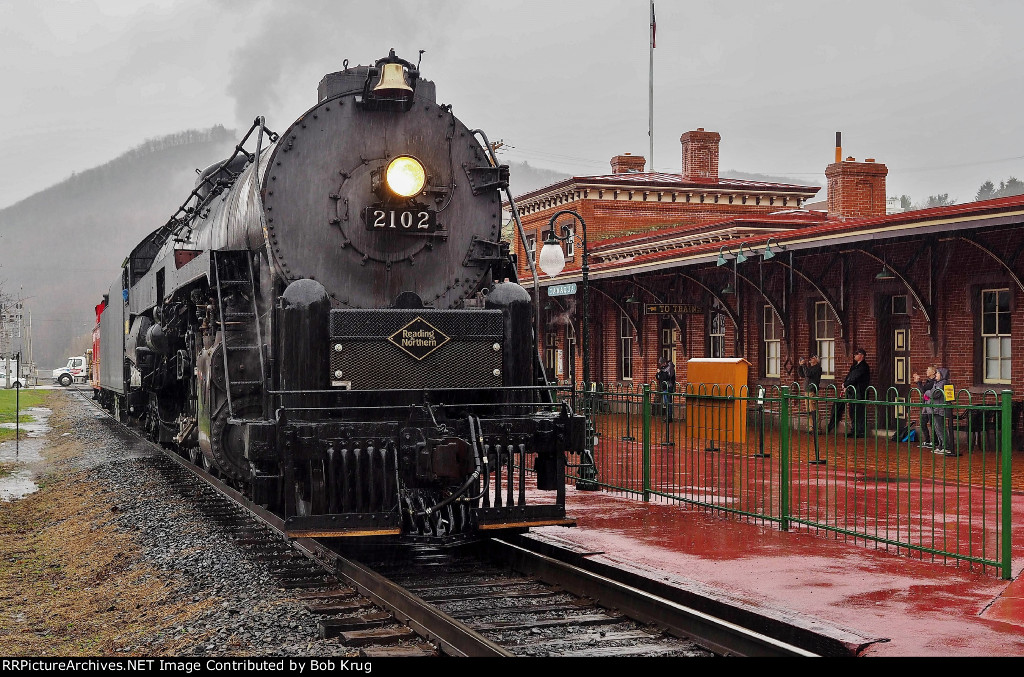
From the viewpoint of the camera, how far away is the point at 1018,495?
11.3 meters

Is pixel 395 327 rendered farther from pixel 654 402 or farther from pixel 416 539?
pixel 654 402

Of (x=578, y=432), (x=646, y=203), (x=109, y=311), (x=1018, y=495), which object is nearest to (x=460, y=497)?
(x=578, y=432)

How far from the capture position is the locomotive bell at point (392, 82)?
27.2 ft

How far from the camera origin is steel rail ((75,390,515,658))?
5391mm

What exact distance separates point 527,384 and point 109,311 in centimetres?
1471

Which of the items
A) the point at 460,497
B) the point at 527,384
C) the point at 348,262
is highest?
the point at 348,262

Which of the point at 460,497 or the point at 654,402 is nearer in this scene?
the point at 460,497

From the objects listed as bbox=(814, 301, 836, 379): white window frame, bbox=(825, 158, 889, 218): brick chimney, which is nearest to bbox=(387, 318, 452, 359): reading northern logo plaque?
bbox=(814, 301, 836, 379): white window frame

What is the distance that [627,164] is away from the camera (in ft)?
123

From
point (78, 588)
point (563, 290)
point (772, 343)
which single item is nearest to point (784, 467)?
point (78, 588)

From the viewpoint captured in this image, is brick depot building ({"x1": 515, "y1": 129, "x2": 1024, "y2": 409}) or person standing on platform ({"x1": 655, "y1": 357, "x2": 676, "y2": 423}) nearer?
brick depot building ({"x1": 515, "y1": 129, "x2": 1024, "y2": 409})

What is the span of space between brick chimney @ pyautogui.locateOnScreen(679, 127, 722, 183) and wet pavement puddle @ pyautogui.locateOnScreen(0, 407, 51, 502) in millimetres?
20944

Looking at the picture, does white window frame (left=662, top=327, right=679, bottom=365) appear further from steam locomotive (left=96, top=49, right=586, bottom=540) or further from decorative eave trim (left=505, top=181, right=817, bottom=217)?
steam locomotive (left=96, top=49, right=586, bottom=540)

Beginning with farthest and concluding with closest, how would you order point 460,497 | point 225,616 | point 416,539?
point 416,539 < point 460,497 < point 225,616
